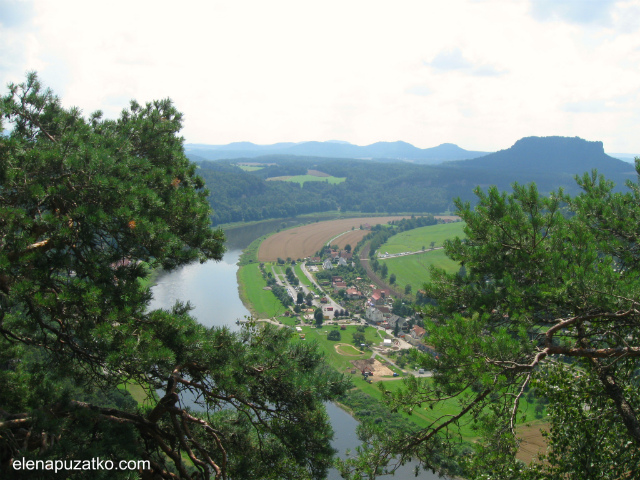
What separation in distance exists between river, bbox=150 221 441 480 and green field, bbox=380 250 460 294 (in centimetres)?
1284

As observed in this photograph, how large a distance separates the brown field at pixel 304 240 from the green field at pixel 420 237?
12.7 feet

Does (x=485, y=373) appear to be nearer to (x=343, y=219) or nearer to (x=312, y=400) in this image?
(x=312, y=400)

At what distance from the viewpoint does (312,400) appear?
357 cm

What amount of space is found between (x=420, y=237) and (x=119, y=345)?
49767 millimetres

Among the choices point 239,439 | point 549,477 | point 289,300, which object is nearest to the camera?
point 549,477

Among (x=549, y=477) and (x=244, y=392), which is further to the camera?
(x=244, y=392)

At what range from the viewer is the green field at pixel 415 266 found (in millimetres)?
34750

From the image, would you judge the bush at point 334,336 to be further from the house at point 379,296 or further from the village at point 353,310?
the house at point 379,296

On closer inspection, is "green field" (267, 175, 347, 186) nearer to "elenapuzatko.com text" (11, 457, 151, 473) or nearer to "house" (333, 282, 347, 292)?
"house" (333, 282, 347, 292)

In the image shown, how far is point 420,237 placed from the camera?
51.0 meters

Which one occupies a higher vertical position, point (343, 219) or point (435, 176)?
point (435, 176)

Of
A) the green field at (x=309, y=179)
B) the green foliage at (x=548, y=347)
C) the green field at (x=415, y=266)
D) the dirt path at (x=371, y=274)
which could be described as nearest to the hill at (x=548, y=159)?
the green field at (x=309, y=179)

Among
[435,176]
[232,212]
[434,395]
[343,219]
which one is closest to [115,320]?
[434,395]

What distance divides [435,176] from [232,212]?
4858 cm
